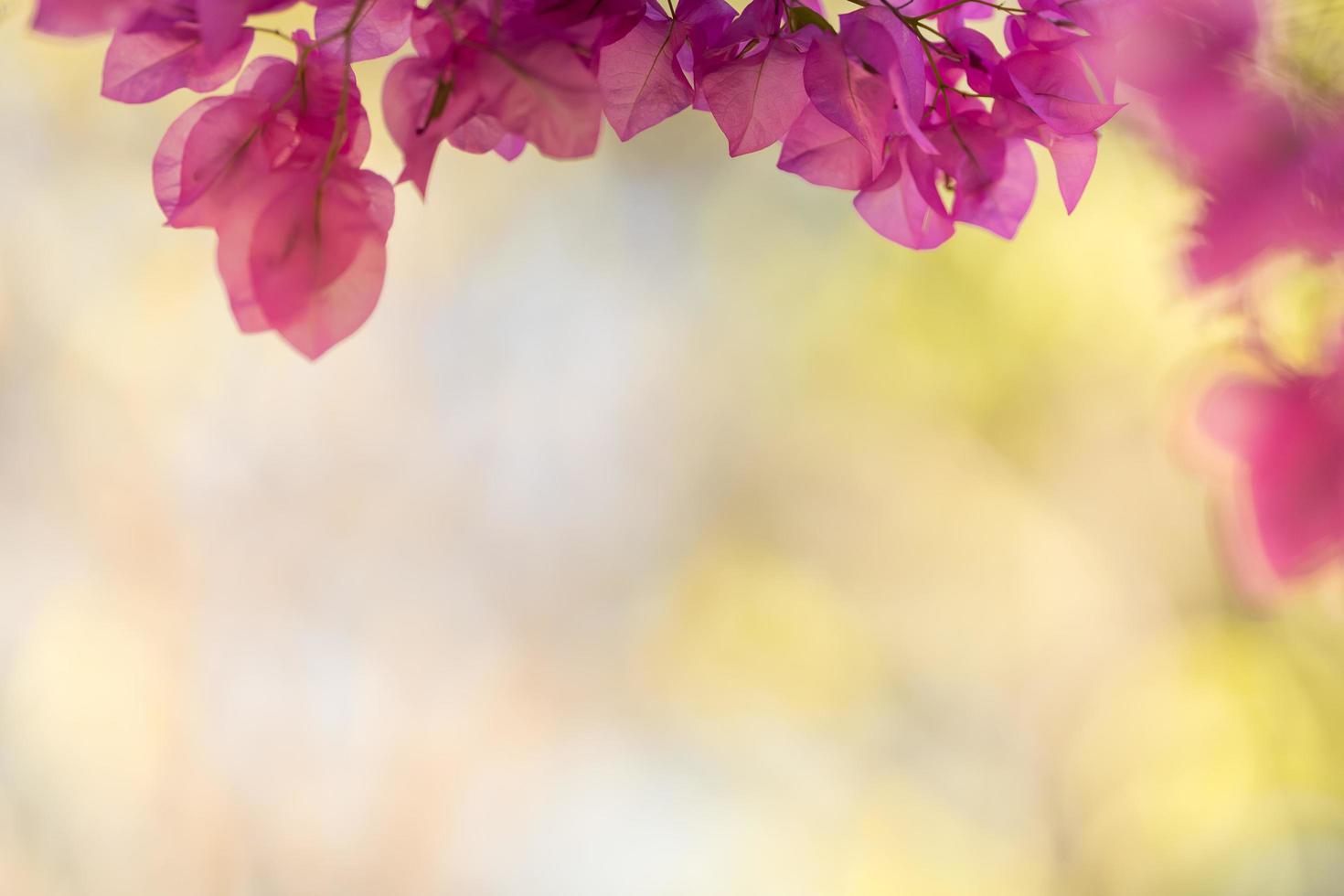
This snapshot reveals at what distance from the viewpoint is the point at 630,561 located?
174 centimetres

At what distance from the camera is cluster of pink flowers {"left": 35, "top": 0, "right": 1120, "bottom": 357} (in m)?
0.25

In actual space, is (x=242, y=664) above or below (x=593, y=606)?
below

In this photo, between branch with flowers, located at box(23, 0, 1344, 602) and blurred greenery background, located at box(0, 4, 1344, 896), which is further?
blurred greenery background, located at box(0, 4, 1344, 896)

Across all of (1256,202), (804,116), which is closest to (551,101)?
(804,116)

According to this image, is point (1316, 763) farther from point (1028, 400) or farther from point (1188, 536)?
point (1028, 400)

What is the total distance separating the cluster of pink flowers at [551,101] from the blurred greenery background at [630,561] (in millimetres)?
1392

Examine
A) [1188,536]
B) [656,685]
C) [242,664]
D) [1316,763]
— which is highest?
[1188,536]

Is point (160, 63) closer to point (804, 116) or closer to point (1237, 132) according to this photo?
point (804, 116)

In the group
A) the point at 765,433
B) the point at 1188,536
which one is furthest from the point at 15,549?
the point at 1188,536

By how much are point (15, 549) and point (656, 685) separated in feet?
3.29

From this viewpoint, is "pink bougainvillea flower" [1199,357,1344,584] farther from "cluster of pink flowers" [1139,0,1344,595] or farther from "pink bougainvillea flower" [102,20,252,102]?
"pink bougainvillea flower" [102,20,252,102]

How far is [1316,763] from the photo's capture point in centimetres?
168

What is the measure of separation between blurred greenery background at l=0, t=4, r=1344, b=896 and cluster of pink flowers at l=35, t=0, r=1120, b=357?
139 cm

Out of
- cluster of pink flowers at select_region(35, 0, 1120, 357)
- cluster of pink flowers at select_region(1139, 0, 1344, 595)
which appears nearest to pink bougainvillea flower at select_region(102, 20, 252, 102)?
cluster of pink flowers at select_region(35, 0, 1120, 357)
